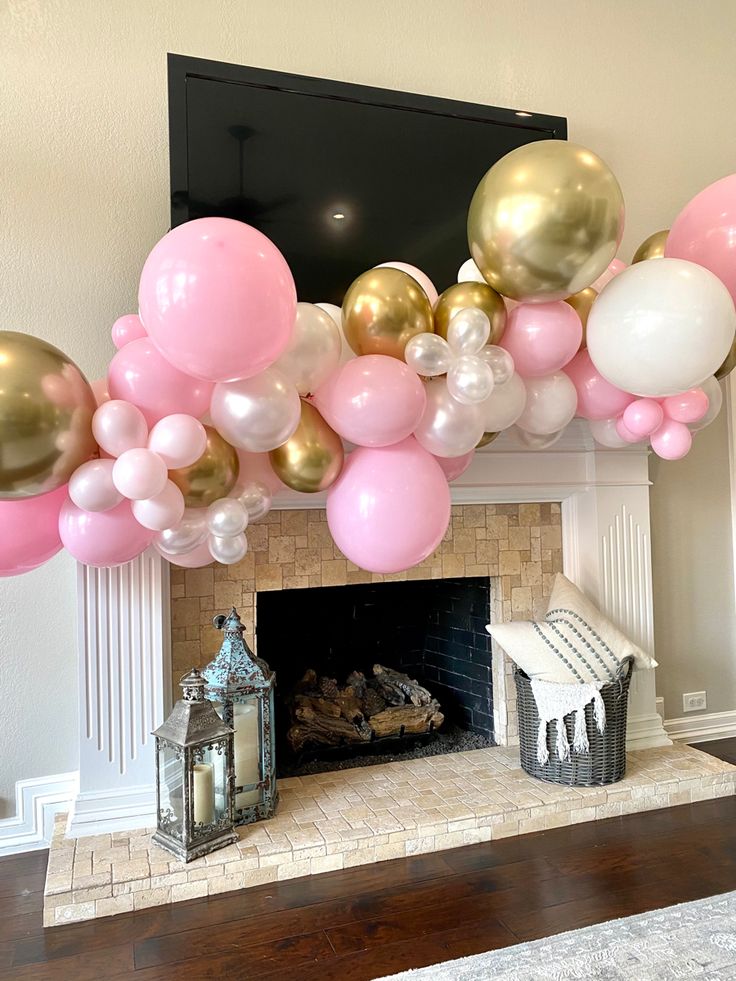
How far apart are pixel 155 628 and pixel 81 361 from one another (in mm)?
790

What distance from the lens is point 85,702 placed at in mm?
2121

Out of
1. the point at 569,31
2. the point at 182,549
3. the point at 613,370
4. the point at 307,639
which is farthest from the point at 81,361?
the point at 569,31

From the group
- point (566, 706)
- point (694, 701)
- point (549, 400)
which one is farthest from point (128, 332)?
point (694, 701)

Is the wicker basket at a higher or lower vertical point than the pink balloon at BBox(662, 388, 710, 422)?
lower

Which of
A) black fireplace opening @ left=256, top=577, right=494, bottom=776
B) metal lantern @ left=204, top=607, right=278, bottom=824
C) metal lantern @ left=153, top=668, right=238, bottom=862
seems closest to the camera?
metal lantern @ left=153, top=668, right=238, bottom=862

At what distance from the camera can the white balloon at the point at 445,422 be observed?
1541 mm

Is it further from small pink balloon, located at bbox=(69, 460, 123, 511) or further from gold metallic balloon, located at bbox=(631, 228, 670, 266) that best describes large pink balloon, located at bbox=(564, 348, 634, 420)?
small pink balloon, located at bbox=(69, 460, 123, 511)

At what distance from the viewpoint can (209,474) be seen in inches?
57.6

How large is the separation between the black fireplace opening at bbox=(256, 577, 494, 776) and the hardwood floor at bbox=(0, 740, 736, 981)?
639 mm

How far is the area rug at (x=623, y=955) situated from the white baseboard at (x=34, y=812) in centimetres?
111

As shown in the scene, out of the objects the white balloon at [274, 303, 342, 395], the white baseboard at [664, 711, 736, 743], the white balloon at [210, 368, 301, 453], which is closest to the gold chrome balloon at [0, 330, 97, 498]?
the white balloon at [210, 368, 301, 453]

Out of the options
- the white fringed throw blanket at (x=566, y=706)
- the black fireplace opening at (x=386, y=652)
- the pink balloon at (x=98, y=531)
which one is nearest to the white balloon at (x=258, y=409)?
the pink balloon at (x=98, y=531)

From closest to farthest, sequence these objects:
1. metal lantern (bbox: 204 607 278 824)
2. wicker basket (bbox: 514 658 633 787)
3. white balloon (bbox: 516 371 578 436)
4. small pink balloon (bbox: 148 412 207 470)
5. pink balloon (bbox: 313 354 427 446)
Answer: small pink balloon (bbox: 148 412 207 470) → pink balloon (bbox: 313 354 427 446) → white balloon (bbox: 516 371 578 436) → metal lantern (bbox: 204 607 278 824) → wicker basket (bbox: 514 658 633 787)

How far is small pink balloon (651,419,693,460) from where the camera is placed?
1.81 metres
